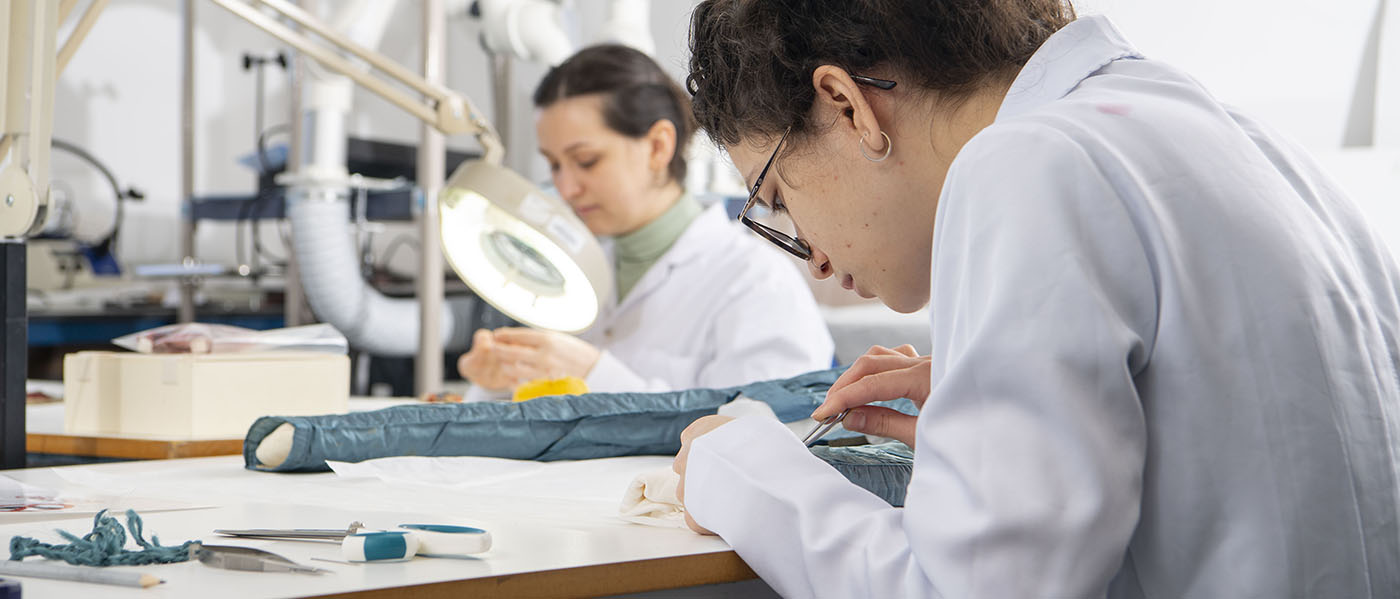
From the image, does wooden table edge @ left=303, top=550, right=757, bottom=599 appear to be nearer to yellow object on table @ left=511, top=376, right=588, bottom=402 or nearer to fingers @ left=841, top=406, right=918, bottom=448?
fingers @ left=841, top=406, right=918, bottom=448

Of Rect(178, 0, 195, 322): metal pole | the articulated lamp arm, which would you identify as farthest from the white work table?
Rect(178, 0, 195, 322): metal pole

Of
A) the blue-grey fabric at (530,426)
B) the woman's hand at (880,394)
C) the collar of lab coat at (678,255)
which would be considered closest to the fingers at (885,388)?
the woman's hand at (880,394)

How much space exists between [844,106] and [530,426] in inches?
20.9

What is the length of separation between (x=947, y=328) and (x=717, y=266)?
1.61 meters

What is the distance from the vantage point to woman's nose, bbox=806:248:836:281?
0.98m

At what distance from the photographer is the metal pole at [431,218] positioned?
2562mm

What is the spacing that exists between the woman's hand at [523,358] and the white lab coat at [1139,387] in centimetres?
128

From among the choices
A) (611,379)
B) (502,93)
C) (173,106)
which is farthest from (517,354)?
(173,106)

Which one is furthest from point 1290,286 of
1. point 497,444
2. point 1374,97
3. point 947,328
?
point 1374,97

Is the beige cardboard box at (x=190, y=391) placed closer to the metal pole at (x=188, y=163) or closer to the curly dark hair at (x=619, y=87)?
the curly dark hair at (x=619, y=87)

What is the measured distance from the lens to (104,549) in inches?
27.8

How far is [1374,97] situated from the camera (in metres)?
2.04

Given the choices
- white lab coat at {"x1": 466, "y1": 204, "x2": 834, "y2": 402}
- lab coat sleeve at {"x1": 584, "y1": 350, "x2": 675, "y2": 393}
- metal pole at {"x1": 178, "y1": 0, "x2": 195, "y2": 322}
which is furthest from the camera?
metal pole at {"x1": 178, "y1": 0, "x2": 195, "y2": 322}

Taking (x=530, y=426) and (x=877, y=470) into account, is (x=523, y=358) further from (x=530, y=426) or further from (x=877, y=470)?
(x=877, y=470)
